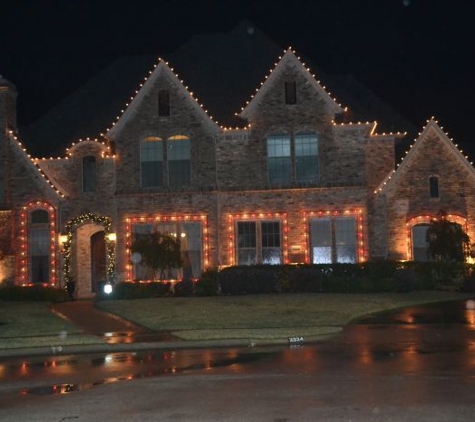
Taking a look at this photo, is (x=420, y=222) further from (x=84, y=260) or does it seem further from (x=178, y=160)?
(x=84, y=260)

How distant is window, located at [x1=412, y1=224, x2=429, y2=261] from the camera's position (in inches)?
1260

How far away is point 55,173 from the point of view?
33.4m

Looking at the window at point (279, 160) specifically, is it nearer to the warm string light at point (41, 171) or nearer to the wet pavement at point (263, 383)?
the warm string light at point (41, 171)

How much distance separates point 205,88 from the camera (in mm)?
35000

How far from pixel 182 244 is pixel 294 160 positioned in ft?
19.7

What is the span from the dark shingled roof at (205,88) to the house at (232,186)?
3.73 feet

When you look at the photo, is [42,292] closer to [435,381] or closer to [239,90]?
[239,90]

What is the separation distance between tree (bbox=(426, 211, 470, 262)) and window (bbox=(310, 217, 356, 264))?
320cm

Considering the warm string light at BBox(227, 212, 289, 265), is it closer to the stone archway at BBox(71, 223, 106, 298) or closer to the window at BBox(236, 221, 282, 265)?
the window at BBox(236, 221, 282, 265)

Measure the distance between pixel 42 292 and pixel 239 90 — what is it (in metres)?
12.7

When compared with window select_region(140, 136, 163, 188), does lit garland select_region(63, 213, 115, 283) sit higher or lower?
lower

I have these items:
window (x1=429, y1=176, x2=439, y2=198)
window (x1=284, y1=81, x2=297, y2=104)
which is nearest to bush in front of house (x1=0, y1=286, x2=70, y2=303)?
window (x1=284, y1=81, x2=297, y2=104)

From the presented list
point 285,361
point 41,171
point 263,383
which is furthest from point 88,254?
point 263,383

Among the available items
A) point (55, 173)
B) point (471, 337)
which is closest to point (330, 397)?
point (471, 337)
